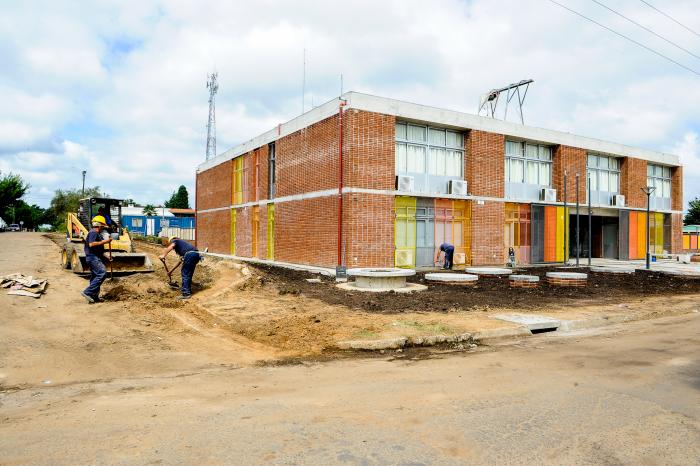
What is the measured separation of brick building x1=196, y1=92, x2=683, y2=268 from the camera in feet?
66.7

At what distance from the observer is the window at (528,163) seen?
26.4m

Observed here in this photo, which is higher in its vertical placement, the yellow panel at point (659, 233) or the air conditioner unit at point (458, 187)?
the air conditioner unit at point (458, 187)

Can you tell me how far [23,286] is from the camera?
11000 millimetres

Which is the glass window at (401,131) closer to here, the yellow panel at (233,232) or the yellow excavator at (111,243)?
the yellow excavator at (111,243)

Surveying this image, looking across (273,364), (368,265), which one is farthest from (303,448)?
(368,265)

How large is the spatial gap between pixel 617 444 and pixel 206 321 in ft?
26.7

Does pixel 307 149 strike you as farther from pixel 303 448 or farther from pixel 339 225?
pixel 303 448

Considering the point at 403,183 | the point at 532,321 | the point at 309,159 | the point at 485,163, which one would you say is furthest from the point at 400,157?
the point at 532,321

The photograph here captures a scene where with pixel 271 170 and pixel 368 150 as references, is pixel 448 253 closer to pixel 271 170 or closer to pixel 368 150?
pixel 368 150

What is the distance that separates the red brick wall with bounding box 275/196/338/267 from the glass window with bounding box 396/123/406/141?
14.6ft

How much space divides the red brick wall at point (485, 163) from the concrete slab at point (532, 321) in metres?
14.1

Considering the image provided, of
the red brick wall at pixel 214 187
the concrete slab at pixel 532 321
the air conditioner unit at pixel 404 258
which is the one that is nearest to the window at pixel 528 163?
the air conditioner unit at pixel 404 258

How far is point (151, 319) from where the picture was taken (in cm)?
975

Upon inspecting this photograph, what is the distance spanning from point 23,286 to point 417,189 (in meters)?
16.1
